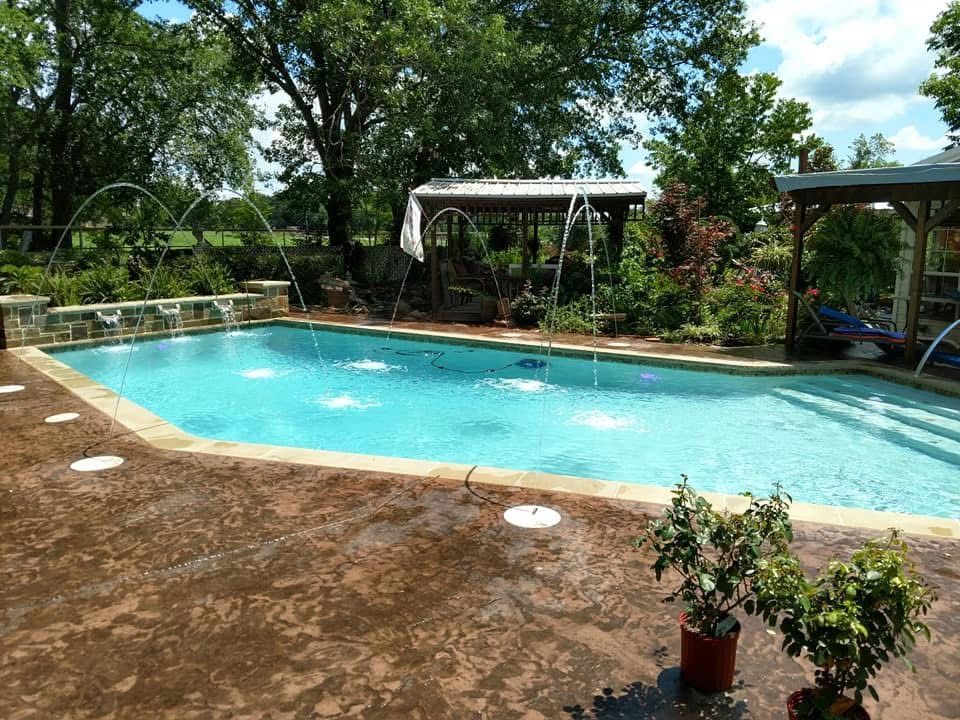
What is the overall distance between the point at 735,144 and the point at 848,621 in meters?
19.9

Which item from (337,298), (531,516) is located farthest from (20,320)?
(531,516)

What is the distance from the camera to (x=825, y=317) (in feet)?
36.0

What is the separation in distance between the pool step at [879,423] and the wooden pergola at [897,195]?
197 cm

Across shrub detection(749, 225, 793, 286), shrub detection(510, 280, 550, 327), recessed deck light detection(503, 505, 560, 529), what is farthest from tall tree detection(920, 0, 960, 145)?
recessed deck light detection(503, 505, 560, 529)

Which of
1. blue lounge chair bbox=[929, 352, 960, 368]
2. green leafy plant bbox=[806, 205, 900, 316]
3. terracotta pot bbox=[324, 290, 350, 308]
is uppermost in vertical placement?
green leafy plant bbox=[806, 205, 900, 316]

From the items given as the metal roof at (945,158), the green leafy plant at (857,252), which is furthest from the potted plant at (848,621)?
the metal roof at (945,158)

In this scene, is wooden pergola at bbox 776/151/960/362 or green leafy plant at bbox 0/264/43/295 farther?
green leafy plant at bbox 0/264/43/295

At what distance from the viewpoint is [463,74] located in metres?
16.0

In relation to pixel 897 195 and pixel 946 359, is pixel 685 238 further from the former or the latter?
pixel 946 359

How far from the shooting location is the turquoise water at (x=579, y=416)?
6492 millimetres

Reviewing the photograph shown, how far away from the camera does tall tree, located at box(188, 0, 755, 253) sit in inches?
626

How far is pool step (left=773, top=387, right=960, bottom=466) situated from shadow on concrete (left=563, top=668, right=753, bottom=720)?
17.6ft

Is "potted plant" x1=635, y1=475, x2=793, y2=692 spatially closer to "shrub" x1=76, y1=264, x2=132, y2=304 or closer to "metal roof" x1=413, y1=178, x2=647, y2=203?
"metal roof" x1=413, y1=178, x2=647, y2=203

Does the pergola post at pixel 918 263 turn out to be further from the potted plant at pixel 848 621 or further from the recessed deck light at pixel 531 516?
the potted plant at pixel 848 621
